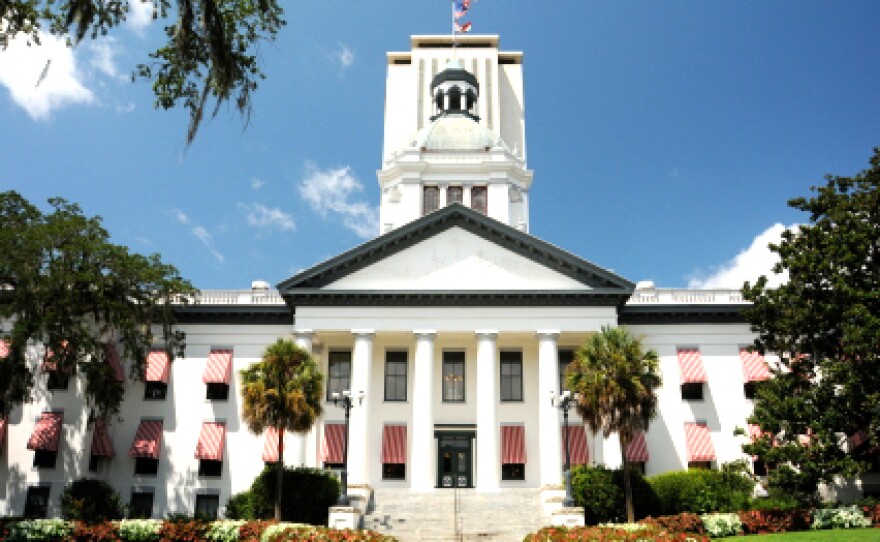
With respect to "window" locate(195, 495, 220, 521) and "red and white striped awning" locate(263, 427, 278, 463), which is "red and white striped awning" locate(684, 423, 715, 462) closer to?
"red and white striped awning" locate(263, 427, 278, 463)

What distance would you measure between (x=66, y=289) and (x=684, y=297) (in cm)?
2831

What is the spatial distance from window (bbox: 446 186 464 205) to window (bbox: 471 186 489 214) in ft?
2.47

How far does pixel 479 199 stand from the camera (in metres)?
49.1

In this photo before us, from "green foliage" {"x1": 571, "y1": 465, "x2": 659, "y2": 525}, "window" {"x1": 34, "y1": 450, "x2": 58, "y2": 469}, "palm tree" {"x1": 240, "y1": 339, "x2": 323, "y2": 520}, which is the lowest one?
"green foliage" {"x1": 571, "y1": 465, "x2": 659, "y2": 525}

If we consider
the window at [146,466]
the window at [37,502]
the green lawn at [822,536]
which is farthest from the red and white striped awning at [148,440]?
the green lawn at [822,536]

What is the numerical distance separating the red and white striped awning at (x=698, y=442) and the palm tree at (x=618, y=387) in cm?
697

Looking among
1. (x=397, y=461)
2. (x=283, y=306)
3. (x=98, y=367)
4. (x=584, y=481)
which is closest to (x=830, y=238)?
(x=584, y=481)

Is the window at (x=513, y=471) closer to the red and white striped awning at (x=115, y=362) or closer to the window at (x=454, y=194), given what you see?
the red and white striped awning at (x=115, y=362)

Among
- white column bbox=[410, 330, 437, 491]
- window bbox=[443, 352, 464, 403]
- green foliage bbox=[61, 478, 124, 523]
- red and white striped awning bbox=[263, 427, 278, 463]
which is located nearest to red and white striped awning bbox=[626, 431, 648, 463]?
window bbox=[443, 352, 464, 403]

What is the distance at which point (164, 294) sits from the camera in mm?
31297

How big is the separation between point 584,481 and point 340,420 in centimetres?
1272

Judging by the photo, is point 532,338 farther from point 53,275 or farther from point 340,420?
point 53,275

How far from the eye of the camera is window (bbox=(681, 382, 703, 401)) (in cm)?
3528

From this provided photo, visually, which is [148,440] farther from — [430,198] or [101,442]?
[430,198]
